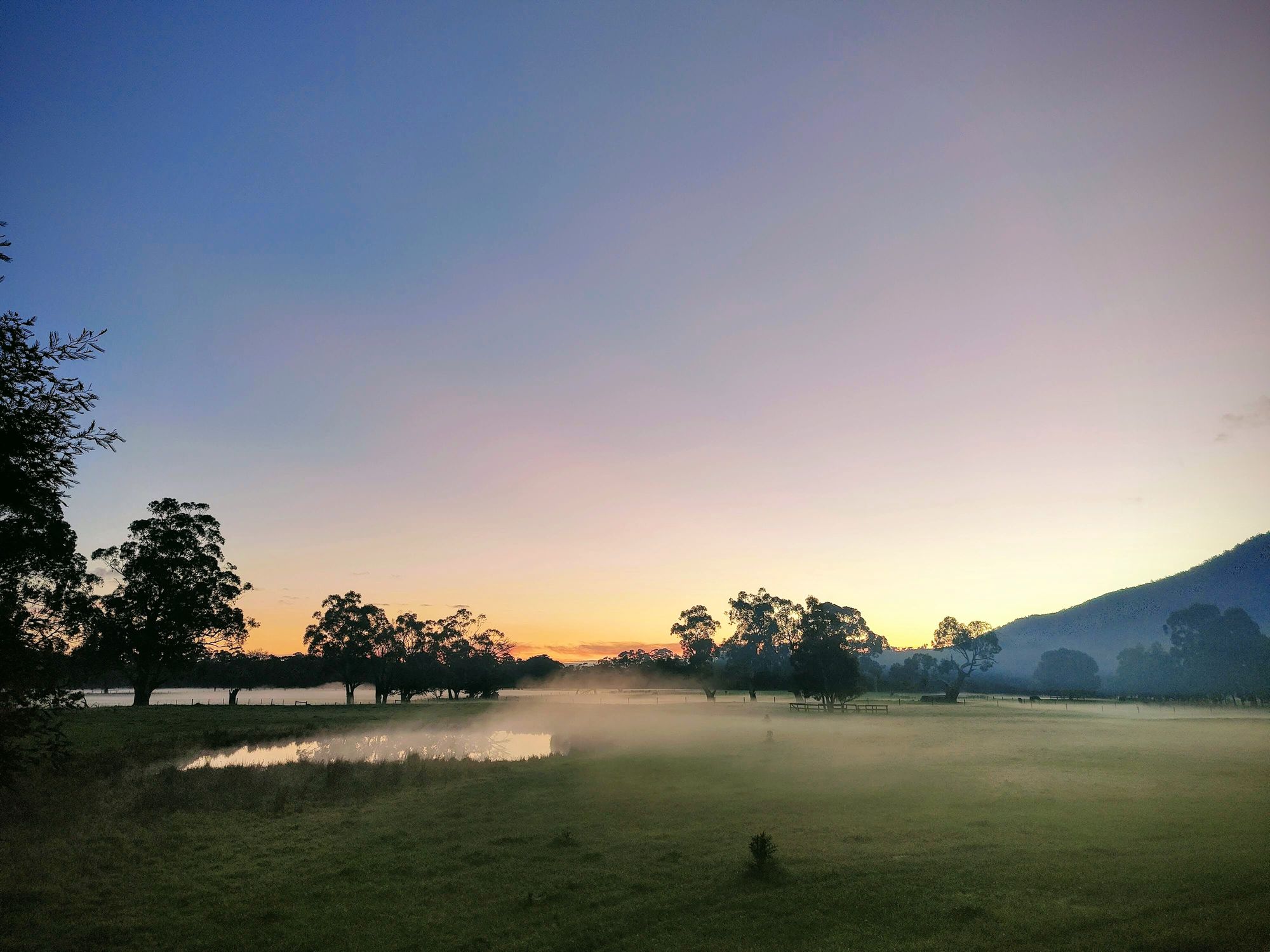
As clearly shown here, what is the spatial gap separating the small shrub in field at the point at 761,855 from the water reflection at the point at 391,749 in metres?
26.8

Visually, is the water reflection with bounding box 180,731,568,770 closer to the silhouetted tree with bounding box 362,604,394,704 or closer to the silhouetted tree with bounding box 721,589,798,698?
the silhouetted tree with bounding box 362,604,394,704

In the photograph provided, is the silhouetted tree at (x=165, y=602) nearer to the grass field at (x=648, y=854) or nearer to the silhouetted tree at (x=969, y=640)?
the grass field at (x=648, y=854)

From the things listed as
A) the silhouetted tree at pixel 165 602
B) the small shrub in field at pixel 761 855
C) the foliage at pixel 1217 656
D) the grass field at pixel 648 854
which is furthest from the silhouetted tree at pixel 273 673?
the foliage at pixel 1217 656

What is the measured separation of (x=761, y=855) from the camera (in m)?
16.8

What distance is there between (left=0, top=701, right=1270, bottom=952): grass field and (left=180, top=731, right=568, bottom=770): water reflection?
13.9ft

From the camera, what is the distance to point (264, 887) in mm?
16906

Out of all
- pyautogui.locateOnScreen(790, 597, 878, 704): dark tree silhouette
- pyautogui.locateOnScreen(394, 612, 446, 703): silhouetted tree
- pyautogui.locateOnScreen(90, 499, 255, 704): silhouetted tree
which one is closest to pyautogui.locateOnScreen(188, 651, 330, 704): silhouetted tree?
pyautogui.locateOnScreen(394, 612, 446, 703): silhouetted tree

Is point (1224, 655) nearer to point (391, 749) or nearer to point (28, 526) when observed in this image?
point (391, 749)

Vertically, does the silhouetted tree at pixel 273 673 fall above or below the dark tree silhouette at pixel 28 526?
below

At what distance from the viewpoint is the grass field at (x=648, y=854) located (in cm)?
1364

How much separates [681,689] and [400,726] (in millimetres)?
127514

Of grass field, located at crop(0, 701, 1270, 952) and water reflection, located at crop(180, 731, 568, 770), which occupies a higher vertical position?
grass field, located at crop(0, 701, 1270, 952)

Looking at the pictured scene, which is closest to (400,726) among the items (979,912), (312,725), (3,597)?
(312,725)

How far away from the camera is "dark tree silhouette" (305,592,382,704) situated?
399 feet
